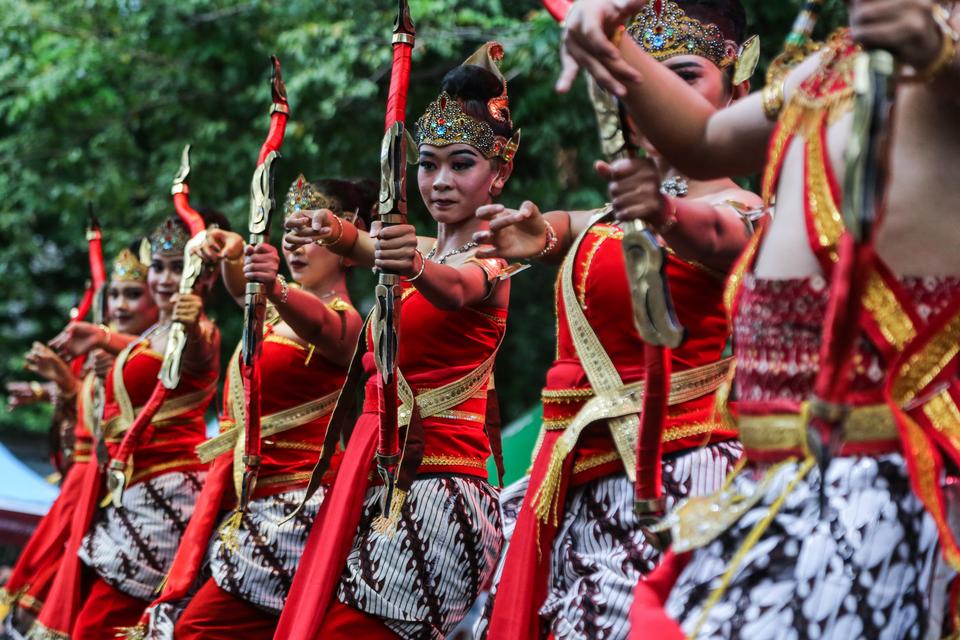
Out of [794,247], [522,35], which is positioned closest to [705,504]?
[794,247]

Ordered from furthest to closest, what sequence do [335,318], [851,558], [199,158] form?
[199,158] < [335,318] < [851,558]

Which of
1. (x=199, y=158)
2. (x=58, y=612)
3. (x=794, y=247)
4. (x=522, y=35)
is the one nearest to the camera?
(x=794, y=247)

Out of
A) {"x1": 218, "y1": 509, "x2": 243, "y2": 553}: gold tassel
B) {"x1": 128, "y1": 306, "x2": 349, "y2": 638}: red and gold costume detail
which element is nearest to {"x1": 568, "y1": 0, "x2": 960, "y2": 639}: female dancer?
{"x1": 128, "y1": 306, "x2": 349, "y2": 638}: red and gold costume detail

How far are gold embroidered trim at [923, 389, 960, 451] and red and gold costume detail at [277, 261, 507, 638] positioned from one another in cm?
198

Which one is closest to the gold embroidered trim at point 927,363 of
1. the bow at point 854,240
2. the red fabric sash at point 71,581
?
the bow at point 854,240

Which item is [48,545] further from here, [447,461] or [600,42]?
[600,42]

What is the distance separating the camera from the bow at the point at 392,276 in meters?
3.55

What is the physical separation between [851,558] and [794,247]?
47 centimetres

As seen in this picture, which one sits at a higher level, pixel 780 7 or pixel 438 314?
pixel 780 7

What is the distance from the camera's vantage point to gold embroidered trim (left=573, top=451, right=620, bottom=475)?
3021 millimetres

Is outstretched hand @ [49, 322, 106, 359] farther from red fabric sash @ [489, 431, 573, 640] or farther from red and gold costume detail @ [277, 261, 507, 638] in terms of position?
red fabric sash @ [489, 431, 573, 640]

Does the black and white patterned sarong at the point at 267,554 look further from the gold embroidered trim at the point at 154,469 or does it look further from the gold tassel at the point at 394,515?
the gold embroidered trim at the point at 154,469

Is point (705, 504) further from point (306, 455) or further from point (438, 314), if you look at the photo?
point (306, 455)

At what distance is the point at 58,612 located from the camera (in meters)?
5.58
